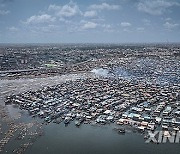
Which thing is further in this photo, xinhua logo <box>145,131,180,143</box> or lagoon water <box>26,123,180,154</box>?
xinhua logo <box>145,131,180,143</box>

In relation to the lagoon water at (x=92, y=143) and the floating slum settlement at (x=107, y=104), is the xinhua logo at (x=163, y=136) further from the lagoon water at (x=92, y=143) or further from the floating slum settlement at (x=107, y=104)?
the floating slum settlement at (x=107, y=104)

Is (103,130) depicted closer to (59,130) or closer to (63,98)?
(59,130)

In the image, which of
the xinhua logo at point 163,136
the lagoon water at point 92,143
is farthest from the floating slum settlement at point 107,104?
the lagoon water at point 92,143

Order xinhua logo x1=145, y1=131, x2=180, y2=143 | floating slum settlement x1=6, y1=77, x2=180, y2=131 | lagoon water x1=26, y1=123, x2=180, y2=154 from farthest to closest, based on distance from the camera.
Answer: floating slum settlement x1=6, y1=77, x2=180, y2=131
xinhua logo x1=145, y1=131, x2=180, y2=143
lagoon water x1=26, y1=123, x2=180, y2=154

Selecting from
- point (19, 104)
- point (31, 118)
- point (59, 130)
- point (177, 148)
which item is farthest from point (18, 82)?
point (177, 148)

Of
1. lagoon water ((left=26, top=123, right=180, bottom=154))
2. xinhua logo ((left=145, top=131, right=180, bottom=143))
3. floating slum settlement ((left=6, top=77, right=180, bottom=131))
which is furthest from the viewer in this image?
floating slum settlement ((left=6, top=77, right=180, bottom=131))

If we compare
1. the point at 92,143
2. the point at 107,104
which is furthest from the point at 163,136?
the point at 107,104

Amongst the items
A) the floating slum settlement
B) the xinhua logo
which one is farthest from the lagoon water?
the floating slum settlement

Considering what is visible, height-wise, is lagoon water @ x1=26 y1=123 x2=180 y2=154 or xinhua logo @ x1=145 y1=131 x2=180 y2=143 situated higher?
xinhua logo @ x1=145 y1=131 x2=180 y2=143

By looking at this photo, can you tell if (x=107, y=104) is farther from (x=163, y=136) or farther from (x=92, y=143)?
(x=163, y=136)

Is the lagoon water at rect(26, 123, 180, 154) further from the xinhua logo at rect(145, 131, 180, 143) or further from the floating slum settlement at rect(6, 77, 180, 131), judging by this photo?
the floating slum settlement at rect(6, 77, 180, 131)
